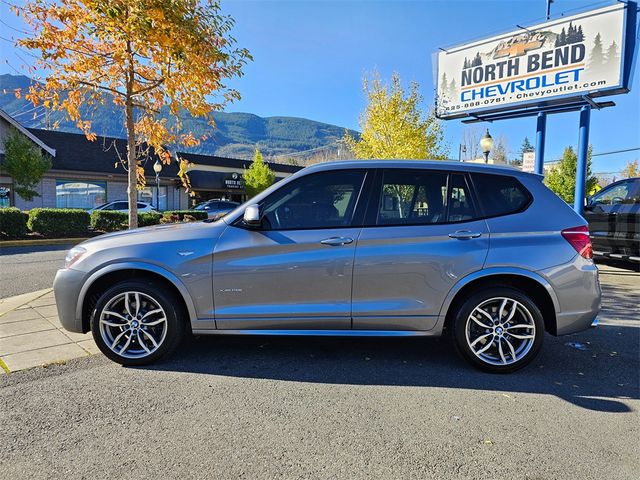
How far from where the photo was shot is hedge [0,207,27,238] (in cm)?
1364

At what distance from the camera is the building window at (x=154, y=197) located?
29039 mm

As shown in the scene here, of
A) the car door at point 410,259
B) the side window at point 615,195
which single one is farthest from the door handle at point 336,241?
the side window at point 615,195

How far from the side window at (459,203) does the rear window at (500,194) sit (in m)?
0.12

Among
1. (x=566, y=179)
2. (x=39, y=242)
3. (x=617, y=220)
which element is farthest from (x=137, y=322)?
(x=566, y=179)

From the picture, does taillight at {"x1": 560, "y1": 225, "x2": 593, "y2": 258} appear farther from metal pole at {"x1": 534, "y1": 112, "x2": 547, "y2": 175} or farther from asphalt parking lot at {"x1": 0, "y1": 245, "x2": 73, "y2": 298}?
metal pole at {"x1": 534, "y1": 112, "x2": 547, "y2": 175}

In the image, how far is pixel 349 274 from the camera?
3656 millimetres

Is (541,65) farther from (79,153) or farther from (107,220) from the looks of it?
(79,153)

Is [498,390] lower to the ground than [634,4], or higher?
lower

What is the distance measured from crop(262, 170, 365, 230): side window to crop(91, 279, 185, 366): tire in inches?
46.1

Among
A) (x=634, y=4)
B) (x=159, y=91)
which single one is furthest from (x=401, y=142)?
(x=159, y=91)

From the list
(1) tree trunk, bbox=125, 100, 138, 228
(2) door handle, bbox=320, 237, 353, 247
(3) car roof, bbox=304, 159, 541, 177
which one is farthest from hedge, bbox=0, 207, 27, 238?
(2) door handle, bbox=320, 237, 353, 247

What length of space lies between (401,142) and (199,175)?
19.9 metres

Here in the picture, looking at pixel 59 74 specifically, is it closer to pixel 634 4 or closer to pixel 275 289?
pixel 275 289

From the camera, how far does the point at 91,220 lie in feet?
54.9
